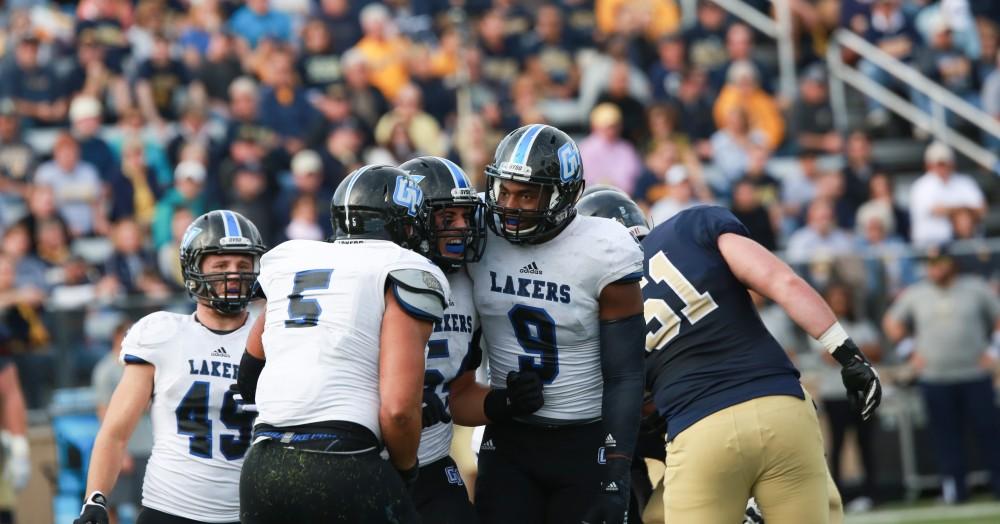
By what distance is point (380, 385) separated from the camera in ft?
14.9

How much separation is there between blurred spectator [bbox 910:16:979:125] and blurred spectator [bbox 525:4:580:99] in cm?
376

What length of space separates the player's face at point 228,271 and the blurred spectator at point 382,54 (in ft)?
27.2

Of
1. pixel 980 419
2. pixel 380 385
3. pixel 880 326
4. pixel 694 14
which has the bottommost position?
pixel 980 419

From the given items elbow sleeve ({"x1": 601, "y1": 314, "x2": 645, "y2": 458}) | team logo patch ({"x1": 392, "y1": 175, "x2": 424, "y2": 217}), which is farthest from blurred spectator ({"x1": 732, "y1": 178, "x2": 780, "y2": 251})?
team logo patch ({"x1": 392, "y1": 175, "x2": 424, "y2": 217})

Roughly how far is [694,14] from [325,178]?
18.7 ft

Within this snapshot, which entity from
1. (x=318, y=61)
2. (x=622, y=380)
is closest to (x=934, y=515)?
(x=622, y=380)

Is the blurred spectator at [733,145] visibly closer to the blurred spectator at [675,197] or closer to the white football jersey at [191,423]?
the blurred spectator at [675,197]

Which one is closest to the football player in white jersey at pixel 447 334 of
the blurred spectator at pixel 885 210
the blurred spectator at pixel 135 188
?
the blurred spectator at pixel 135 188

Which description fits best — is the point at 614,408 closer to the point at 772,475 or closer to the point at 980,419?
the point at 772,475

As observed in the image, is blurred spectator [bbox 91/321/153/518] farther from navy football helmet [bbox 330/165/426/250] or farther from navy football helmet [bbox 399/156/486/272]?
navy football helmet [bbox 330/165/426/250]

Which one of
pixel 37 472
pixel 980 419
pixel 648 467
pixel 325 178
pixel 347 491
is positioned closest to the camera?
pixel 347 491

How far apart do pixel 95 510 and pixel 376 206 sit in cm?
165

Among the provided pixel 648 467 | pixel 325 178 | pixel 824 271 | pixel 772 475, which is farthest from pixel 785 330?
pixel 772 475

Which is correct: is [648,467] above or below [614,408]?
below
